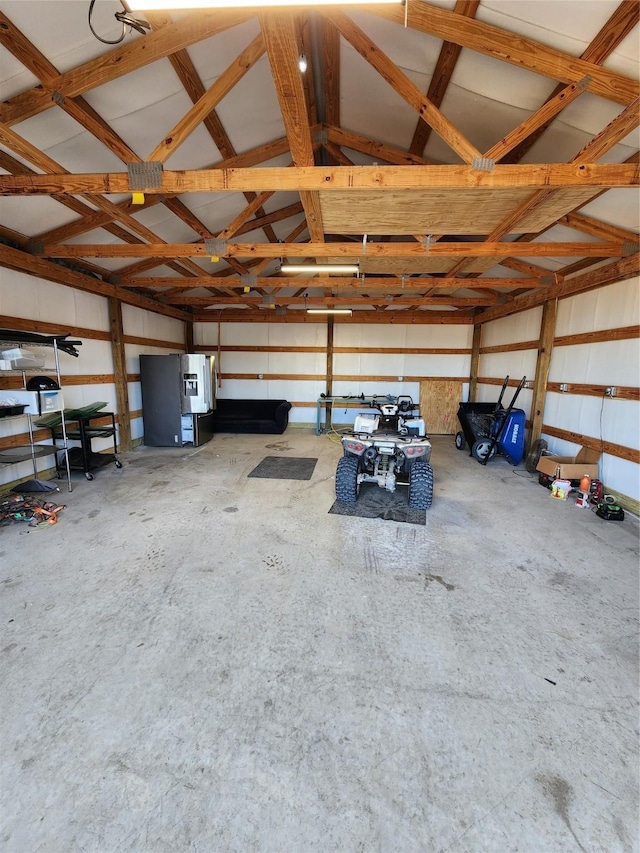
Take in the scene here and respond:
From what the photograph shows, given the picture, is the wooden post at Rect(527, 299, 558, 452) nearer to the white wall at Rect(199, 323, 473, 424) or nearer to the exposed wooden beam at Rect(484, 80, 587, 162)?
the white wall at Rect(199, 323, 473, 424)

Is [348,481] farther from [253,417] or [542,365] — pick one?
[253,417]

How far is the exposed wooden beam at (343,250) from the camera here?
4.04m

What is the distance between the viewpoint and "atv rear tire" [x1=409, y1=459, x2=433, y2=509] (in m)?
3.97

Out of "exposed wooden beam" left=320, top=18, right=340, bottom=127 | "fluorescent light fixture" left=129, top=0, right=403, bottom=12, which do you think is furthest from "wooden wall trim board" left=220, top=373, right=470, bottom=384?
"fluorescent light fixture" left=129, top=0, right=403, bottom=12

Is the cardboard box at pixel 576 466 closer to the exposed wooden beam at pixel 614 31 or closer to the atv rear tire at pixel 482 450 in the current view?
the atv rear tire at pixel 482 450

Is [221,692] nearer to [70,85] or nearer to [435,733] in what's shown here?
[435,733]

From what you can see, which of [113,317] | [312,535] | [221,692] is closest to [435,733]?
[221,692]

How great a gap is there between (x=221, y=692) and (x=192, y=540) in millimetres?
1669

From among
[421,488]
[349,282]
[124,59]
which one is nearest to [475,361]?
[349,282]

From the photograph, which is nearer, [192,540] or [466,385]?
[192,540]

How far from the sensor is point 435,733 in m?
1.55

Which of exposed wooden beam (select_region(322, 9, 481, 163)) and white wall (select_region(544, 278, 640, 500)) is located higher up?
exposed wooden beam (select_region(322, 9, 481, 163))

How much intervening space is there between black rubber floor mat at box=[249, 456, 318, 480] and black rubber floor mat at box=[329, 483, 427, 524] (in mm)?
1106

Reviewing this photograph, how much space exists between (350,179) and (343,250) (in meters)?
1.57
